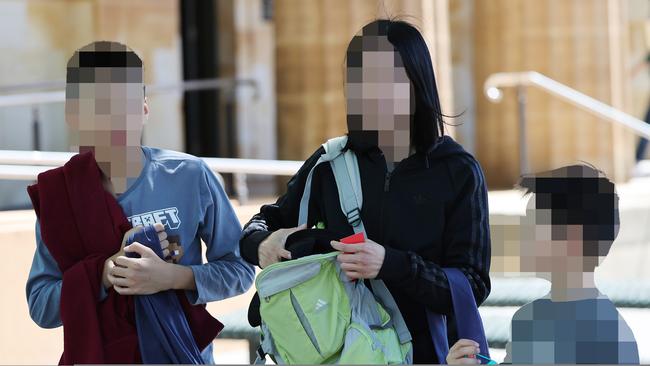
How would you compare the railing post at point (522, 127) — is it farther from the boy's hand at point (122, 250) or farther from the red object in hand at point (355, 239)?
the red object in hand at point (355, 239)

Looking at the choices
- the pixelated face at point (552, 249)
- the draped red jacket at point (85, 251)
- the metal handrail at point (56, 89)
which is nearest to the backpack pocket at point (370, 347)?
the pixelated face at point (552, 249)

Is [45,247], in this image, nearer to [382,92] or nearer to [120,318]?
[120,318]

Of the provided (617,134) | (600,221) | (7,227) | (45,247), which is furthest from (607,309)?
(617,134)

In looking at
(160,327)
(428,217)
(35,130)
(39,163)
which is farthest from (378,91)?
(35,130)

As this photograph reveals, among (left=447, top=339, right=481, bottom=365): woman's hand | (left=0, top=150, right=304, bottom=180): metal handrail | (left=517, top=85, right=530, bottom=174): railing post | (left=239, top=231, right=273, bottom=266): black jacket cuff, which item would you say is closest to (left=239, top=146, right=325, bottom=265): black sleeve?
(left=239, top=231, right=273, bottom=266): black jacket cuff

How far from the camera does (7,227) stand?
5.54 m

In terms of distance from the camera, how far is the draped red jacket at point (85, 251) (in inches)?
120

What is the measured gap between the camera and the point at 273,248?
301 centimetres

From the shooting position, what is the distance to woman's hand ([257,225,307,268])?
3004 mm

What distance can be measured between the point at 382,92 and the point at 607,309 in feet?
2.51

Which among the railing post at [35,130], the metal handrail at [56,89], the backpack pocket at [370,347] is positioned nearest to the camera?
the backpack pocket at [370,347]

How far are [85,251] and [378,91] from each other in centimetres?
89

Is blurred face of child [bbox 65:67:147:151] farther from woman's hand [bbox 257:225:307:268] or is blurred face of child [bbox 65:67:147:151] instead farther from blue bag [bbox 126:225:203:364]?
woman's hand [bbox 257:225:307:268]

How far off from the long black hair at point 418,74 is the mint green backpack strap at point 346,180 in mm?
170
